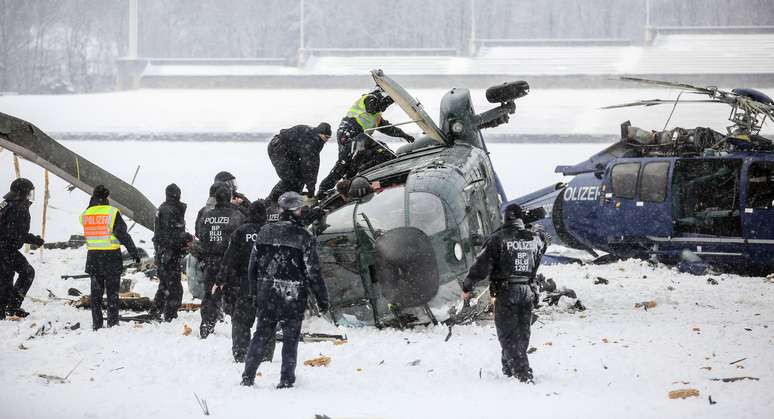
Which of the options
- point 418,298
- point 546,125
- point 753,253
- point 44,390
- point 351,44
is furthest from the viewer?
point 351,44

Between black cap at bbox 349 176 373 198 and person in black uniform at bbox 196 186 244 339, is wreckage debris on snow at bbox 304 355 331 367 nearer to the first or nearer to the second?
person in black uniform at bbox 196 186 244 339

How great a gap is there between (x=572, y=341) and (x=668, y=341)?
3.25 feet

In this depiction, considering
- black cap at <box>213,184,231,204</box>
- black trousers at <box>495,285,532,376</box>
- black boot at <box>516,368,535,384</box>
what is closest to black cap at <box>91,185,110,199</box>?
black cap at <box>213,184,231,204</box>

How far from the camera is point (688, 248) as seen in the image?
1459 centimetres

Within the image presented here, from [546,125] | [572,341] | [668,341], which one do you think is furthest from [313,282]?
[546,125]

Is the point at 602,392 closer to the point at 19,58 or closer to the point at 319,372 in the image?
the point at 319,372

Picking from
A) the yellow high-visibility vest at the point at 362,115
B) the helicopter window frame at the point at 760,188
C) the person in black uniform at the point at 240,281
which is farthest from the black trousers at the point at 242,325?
the helicopter window frame at the point at 760,188

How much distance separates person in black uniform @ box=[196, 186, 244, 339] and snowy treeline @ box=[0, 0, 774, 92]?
191 feet

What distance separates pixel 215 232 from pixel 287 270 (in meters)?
2.69

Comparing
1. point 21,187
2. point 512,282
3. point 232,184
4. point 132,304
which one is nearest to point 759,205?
point 512,282

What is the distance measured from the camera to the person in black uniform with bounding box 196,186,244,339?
9.82 metres

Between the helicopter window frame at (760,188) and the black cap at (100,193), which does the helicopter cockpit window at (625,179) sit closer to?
the helicopter window frame at (760,188)

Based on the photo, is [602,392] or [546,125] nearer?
[602,392]

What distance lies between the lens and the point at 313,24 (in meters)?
69.8
